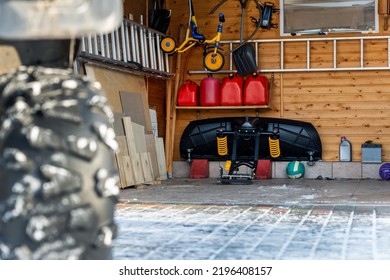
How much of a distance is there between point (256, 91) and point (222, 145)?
0.98m

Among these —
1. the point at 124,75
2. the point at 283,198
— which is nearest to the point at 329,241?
the point at 283,198

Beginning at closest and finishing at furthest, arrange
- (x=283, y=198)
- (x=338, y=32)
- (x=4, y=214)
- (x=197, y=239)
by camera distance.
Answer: (x=4, y=214), (x=197, y=239), (x=283, y=198), (x=338, y=32)

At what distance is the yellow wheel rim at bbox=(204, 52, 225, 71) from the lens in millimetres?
11828

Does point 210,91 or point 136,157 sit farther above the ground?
point 210,91

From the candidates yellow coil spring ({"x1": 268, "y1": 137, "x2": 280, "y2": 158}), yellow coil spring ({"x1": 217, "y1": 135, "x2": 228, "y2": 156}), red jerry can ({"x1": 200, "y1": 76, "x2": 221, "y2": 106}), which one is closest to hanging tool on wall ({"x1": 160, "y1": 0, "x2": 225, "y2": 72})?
red jerry can ({"x1": 200, "y1": 76, "x2": 221, "y2": 106})

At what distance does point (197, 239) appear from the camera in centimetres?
343

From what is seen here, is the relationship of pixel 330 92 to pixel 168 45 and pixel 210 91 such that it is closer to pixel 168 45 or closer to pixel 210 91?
pixel 210 91

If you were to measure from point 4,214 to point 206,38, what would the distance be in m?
11.4

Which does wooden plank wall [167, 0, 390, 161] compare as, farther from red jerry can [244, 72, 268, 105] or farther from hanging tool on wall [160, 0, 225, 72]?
hanging tool on wall [160, 0, 225, 72]

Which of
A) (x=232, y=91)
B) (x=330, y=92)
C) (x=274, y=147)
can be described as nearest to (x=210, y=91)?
(x=232, y=91)

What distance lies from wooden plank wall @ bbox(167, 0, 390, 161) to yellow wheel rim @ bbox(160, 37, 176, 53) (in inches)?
38.9

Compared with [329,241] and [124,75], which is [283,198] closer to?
[124,75]

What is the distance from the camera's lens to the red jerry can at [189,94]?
12.2m

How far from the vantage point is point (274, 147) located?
38.1 ft
